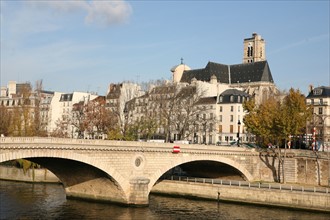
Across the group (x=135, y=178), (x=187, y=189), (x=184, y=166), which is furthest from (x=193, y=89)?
(x=135, y=178)

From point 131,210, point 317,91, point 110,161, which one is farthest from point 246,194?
point 317,91

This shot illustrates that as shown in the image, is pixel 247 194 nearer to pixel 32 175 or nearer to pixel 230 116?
pixel 32 175

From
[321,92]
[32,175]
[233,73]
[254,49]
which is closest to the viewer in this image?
[32,175]

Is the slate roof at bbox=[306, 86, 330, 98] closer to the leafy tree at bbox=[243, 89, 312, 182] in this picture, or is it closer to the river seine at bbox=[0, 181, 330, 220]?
the leafy tree at bbox=[243, 89, 312, 182]

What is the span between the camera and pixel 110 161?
41625 millimetres

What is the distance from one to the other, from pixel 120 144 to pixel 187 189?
11480 mm

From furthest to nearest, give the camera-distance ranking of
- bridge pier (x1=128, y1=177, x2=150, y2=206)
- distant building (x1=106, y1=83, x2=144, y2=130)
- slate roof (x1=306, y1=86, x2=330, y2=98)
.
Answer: distant building (x1=106, y1=83, x2=144, y2=130)
slate roof (x1=306, y1=86, x2=330, y2=98)
bridge pier (x1=128, y1=177, x2=150, y2=206)

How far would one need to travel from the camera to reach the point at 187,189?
50.8m

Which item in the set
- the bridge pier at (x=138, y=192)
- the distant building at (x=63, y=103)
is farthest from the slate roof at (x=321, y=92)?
the bridge pier at (x=138, y=192)

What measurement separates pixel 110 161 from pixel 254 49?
115413 millimetres

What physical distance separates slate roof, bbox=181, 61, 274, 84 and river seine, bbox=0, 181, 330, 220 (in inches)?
2529

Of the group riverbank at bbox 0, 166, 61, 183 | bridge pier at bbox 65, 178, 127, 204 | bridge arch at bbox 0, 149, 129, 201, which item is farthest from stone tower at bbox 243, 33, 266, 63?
bridge arch at bbox 0, 149, 129, 201

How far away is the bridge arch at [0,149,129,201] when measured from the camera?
113 feet

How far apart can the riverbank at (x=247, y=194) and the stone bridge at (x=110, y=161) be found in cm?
359
